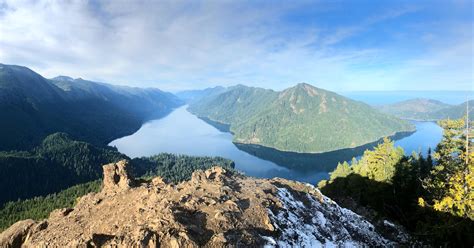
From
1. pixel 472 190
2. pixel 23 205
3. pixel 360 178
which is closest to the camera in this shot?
pixel 472 190

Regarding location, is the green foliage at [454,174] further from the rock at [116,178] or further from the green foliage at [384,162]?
the rock at [116,178]

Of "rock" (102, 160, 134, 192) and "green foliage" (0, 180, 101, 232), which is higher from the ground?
"rock" (102, 160, 134, 192)

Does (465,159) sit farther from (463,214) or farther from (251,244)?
(251,244)

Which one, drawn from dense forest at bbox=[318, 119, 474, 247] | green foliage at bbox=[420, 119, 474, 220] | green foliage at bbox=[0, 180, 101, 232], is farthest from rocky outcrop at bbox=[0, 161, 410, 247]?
green foliage at bbox=[0, 180, 101, 232]

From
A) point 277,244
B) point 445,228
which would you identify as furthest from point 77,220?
point 445,228

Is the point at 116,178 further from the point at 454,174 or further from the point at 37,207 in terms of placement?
the point at 37,207

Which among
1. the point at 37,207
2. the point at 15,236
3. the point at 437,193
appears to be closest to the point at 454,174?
the point at 437,193

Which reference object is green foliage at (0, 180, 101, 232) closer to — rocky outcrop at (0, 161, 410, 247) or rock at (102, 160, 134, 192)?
rock at (102, 160, 134, 192)

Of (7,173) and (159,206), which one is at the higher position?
(159,206)
